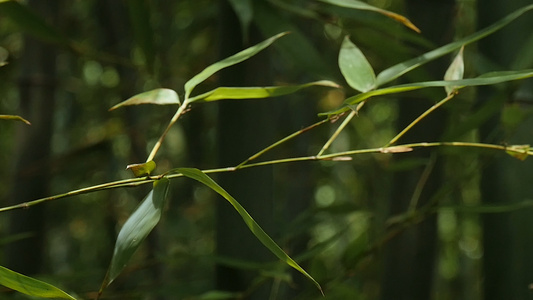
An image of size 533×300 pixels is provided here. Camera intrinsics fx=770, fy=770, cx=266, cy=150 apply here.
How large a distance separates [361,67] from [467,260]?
1.11m

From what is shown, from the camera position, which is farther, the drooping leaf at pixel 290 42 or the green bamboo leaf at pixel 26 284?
the drooping leaf at pixel 290 42

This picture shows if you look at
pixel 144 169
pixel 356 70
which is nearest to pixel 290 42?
pixel 356 70

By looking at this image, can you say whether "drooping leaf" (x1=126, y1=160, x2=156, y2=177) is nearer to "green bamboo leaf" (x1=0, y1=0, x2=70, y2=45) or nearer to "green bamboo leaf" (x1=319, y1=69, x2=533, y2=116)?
"green bamboo leaf" (x1=319, y1=69, x2=533, y2=116)

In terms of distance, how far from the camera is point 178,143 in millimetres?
1696

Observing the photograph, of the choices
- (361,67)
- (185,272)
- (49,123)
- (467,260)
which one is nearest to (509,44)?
(361,67)

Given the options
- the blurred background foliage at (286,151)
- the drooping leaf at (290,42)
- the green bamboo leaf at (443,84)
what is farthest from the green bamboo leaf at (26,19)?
the green bamboo leaf at (443,84)

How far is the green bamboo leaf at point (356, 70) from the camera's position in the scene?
43 cm

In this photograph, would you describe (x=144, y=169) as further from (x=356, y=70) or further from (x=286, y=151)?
(x=286, y=151)

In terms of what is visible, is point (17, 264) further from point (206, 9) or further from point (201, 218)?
point (201, 218)

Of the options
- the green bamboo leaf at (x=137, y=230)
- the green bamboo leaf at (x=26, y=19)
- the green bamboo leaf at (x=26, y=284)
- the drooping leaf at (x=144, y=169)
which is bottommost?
the green bamboo leaf at (x=26, y=284)

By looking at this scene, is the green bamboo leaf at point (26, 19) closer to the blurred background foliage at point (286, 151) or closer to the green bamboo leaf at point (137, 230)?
the blurred background foliage at point (286, 151)

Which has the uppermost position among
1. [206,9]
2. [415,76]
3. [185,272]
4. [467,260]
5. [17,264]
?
[206,9]

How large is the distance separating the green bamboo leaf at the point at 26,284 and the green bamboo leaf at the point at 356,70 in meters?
0.19

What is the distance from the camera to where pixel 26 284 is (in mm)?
356
